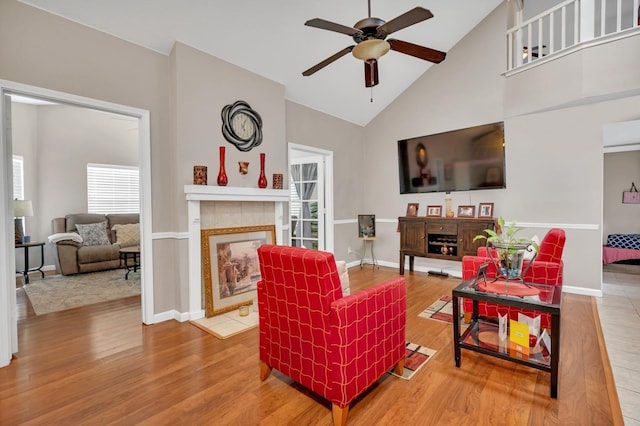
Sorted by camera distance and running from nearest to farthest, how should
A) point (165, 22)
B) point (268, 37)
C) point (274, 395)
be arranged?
point (274, 395) < point (165, 22) < point (268, 37)

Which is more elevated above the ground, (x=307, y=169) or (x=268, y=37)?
(x=268, y=37)

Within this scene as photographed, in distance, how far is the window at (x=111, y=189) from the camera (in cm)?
613

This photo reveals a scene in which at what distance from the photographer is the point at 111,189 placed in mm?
6418

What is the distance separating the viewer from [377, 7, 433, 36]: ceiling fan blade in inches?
76.8

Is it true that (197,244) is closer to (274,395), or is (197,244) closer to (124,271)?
(274,395)

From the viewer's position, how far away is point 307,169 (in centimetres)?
564

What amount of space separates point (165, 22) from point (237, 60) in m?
0.83

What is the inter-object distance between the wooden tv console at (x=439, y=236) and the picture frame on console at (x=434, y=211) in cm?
32

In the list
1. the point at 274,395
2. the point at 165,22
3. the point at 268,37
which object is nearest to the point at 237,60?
the point at 268,37

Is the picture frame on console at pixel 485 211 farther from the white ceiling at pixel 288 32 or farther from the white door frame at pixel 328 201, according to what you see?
the white ceiling at pixel 288 32

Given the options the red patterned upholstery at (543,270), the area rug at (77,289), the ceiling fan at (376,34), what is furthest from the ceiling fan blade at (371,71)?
the area rug at (77,289)

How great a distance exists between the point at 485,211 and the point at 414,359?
2989 mm

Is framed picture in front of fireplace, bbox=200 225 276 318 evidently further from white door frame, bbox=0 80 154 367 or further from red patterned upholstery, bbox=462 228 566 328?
red patterned upholstery, bbox=462 228 566 328

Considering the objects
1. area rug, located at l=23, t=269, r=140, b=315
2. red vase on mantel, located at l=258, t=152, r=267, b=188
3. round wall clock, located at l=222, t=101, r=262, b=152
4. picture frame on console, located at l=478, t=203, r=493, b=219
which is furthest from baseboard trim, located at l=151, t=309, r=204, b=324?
picture frame on console, located at l=478, t=203, r=493, b=219
